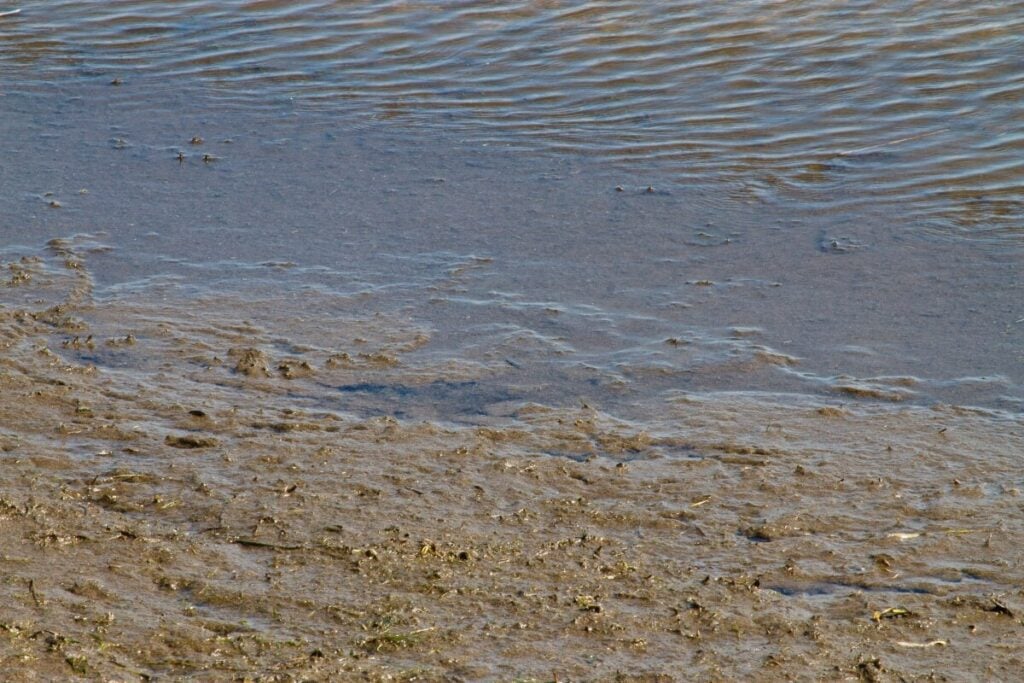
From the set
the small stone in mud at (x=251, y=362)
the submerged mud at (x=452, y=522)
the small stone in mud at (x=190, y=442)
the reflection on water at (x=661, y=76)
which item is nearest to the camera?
the submerged mud at (x=452, y=522)

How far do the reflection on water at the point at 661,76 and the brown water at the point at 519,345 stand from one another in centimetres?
4

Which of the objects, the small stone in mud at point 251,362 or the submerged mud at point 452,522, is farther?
the small stone in mud at point 251,362

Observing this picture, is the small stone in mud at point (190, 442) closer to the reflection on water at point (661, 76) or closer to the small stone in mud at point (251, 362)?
the small stone in mud at point (251, 362)

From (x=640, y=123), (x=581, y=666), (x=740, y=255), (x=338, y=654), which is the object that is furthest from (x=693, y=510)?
(x=640, y=123)

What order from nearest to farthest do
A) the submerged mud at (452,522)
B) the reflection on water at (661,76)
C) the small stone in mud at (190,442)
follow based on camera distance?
the submerged mud at (452,522) → the small stone in mud at (190,442) → the reflection on water at (661,76)

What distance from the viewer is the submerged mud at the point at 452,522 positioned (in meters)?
3.37

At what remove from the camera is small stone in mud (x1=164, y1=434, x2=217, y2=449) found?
4.50m

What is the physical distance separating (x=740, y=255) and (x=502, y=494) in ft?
9.10

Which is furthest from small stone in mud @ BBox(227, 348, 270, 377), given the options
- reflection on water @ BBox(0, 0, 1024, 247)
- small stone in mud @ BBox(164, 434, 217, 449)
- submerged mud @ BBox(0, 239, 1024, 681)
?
reflection on water @ BBox(0, 0, 1024, 247)

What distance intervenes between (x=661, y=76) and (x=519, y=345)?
4.06m

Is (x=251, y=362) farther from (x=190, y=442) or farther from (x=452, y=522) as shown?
(x=452, y=522)

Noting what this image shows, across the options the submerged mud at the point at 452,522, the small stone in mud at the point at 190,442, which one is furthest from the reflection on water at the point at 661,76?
the small stone in mud at the point at 190,442

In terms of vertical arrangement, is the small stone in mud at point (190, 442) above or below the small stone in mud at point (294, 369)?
above

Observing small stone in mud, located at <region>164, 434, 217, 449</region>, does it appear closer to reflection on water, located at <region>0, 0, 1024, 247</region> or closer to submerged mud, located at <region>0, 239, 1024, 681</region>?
submerged mud, located at <region>0, 239, 1024, 681</region>
